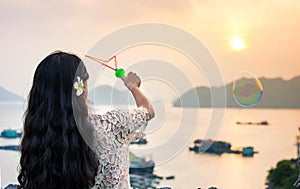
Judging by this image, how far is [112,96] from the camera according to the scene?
1.12 m

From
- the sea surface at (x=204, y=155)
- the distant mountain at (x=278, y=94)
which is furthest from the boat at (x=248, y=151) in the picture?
the distant mountain at (x=278, y=94)

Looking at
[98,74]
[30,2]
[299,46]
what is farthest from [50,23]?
[299,46]

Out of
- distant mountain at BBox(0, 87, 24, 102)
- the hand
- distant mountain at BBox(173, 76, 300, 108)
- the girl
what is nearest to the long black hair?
the girl

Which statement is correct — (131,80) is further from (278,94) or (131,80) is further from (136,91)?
(278,94)

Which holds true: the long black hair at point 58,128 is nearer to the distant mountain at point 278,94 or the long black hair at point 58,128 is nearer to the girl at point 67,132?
the girl at point 67,132

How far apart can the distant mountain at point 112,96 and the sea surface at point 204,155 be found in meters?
0.04

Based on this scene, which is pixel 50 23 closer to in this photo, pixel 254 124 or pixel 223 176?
pixel 223 176

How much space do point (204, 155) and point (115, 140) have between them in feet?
7.38

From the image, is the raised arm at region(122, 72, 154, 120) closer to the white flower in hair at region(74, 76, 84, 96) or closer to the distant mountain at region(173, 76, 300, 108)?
the white flower in hair at region(74, 76, 84, 96)

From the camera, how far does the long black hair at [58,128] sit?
90 cm

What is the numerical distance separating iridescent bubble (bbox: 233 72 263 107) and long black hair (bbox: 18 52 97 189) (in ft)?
6.09

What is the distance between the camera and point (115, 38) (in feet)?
3.18

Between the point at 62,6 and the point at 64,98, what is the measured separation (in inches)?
82.9

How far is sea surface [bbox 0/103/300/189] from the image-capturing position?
1.17 metres
